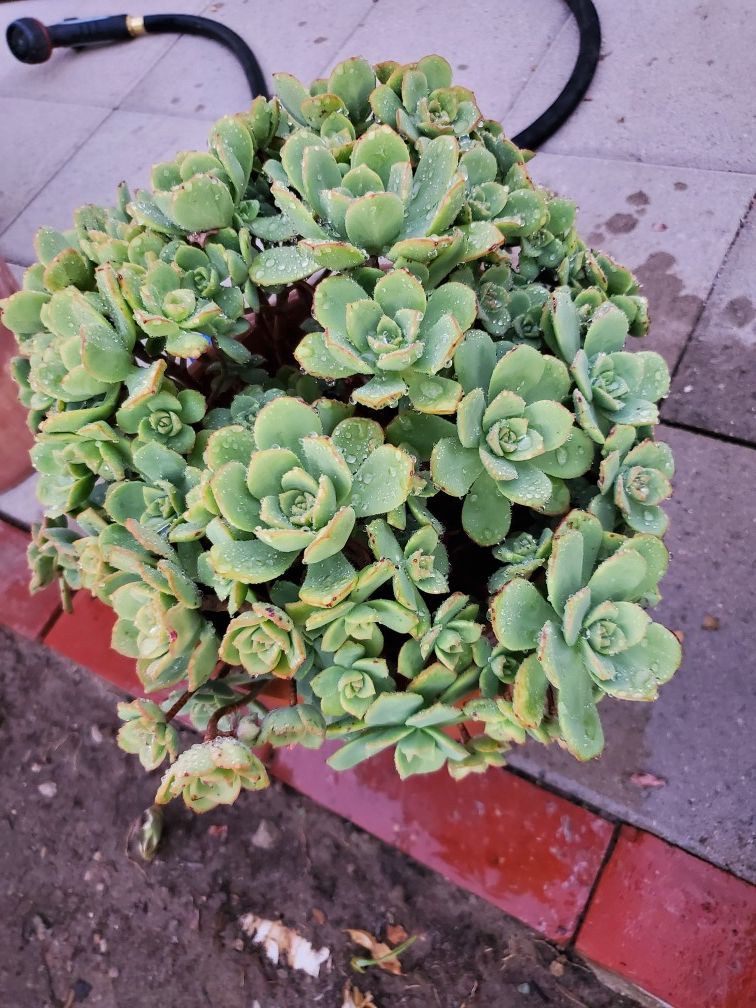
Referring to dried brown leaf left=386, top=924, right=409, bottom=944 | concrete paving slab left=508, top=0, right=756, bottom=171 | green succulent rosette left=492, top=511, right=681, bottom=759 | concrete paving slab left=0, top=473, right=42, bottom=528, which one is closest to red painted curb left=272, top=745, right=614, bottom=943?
dried brown leaf left=386, top=924, right=409, bottom=944

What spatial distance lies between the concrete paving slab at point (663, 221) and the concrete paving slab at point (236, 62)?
3.01 feet

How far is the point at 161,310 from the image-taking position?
77 cm

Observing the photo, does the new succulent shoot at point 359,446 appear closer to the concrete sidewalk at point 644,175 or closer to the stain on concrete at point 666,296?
the concrete sidewalk at point 644,175

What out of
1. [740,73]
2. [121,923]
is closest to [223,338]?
[121,923]

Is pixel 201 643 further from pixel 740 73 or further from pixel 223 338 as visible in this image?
pixel 740 73

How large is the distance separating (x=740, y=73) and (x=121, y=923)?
2262mm

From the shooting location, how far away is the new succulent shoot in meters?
0.71

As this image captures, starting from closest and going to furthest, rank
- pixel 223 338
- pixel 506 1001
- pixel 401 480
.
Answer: pixel 401 480 → pixel 223 338 → pixel 506 1001

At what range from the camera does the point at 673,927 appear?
Result: 3.79ft

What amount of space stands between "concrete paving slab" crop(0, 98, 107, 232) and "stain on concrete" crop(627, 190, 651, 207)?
1655 millimetres

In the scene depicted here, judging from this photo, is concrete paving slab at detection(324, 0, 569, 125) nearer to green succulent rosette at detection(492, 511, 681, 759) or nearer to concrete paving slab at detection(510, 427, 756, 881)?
concrete paving slab at detection(510, 427, 756, 881)

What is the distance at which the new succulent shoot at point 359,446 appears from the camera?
71 centimetres

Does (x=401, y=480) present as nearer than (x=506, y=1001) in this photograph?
Yes

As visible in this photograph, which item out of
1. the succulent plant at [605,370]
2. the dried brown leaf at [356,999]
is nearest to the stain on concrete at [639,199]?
the succulent plant at [605,370]
